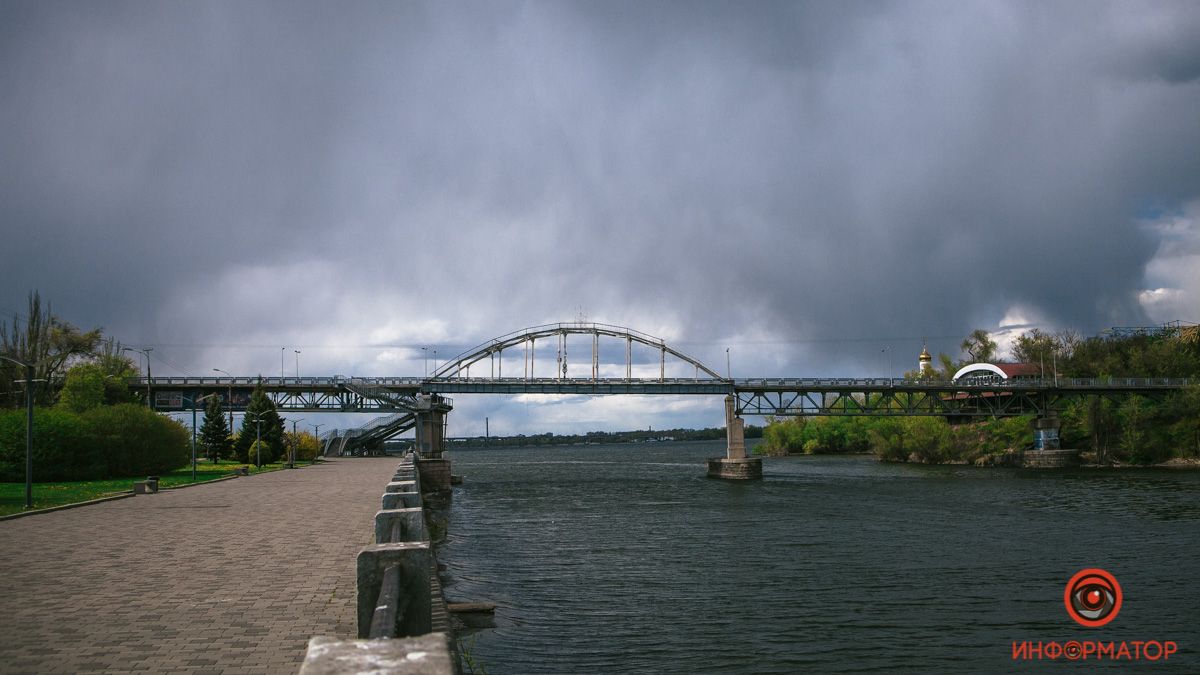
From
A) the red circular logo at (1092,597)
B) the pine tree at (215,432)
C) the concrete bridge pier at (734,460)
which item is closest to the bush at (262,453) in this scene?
the pine tree at (215,432)

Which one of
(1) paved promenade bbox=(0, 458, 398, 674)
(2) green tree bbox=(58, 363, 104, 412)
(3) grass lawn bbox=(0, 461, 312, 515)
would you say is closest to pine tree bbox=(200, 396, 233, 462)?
(2) green tree bbox=(58, 363, 104, 412)

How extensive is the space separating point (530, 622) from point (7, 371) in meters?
77.4

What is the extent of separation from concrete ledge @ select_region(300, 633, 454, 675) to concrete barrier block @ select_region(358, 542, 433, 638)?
4.05m

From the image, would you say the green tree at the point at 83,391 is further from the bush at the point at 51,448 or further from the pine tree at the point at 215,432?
the bush at the point at 51,448

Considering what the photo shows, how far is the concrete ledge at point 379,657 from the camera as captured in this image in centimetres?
340

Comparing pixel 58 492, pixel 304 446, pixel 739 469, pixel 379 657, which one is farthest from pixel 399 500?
pixel 304 446

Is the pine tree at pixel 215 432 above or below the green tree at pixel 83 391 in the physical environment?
below

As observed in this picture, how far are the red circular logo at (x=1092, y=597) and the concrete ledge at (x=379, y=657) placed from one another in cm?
2094

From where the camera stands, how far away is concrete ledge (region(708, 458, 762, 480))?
282 ft

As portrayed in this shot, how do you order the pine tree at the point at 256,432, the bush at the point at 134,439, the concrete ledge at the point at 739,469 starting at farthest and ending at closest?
the pine tree at the point at 256,432
the concrete ledge at the point at 739,469
the bush at the point at 134,439

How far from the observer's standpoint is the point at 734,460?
88.9m

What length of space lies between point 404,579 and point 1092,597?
22463 millimetres

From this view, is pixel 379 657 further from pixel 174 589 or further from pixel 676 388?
pixel 676 388

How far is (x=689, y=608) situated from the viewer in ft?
70.3
